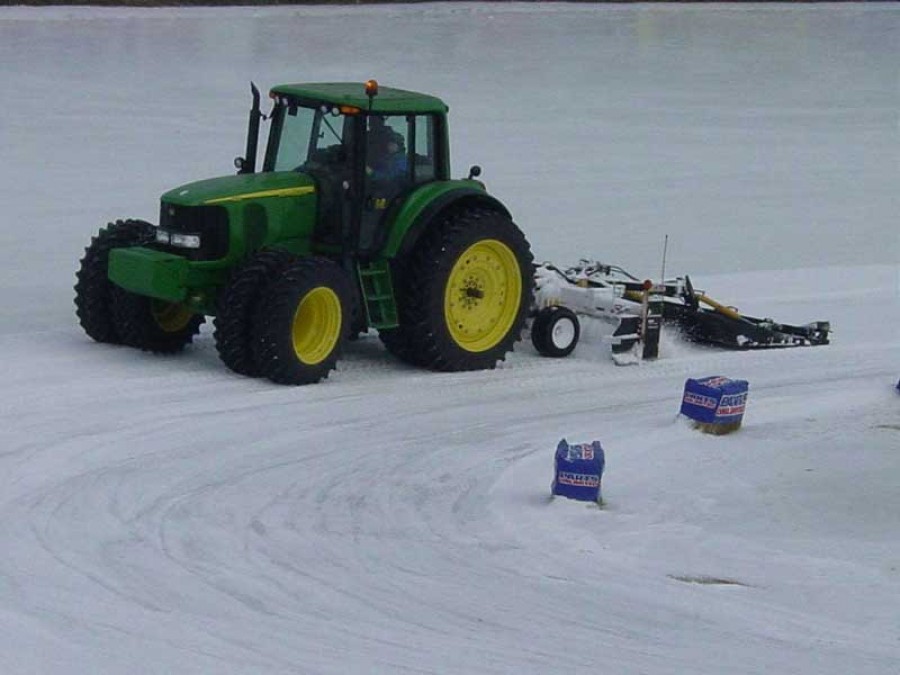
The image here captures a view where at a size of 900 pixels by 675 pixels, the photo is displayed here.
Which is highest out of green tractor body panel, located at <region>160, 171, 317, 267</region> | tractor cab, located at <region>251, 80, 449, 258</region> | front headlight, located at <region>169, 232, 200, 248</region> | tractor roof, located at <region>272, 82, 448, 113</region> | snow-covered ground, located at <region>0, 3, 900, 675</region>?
tractor roof, located at <region>272, 82, 448, 113</region>

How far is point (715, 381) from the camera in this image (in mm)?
9406

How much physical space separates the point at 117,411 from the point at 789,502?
3.43 meters

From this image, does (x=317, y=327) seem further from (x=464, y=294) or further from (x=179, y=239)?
(x=464, y=294)

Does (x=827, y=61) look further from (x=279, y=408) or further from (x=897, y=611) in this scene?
(x=897, y=611)

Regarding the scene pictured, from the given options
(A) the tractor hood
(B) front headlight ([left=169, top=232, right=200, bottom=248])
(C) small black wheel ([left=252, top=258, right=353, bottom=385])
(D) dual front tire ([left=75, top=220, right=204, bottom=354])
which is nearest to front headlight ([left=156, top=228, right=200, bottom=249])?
(B) front headlight ([left=169, top=232, right=200, bottom=248])

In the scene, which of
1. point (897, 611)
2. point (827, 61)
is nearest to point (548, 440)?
point (897, 611)

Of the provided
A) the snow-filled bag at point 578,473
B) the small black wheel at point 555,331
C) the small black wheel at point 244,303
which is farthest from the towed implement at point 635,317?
the snow-filled bag at point 578,473

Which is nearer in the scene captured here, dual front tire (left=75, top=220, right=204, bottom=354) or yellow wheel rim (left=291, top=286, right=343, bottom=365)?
yellow wheel rim (left=291, top=286, right=343, bottom=365)

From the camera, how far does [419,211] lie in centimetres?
1047

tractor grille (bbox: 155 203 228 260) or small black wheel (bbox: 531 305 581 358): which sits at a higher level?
tractor grille (bbox: 155 203 228 260)

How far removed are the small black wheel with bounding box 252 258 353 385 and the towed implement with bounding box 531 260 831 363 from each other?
164cm

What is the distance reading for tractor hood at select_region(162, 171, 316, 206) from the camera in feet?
33.3

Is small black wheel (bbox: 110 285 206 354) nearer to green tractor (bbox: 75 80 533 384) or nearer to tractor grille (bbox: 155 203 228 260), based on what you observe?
green tractor (bbox: 75 80 533 384)

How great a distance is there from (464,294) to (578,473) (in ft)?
9.81
